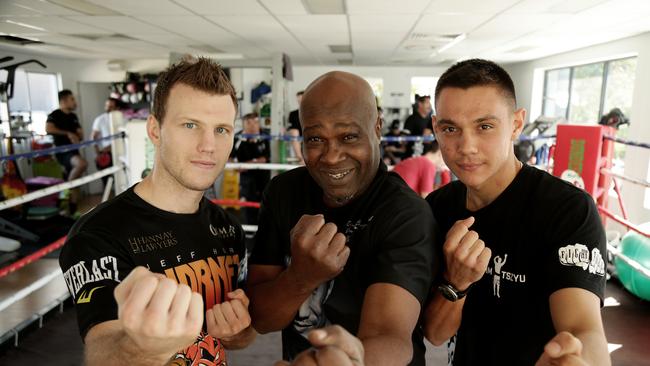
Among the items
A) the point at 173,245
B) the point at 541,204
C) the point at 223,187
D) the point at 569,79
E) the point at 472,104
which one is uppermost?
the point at 569,79

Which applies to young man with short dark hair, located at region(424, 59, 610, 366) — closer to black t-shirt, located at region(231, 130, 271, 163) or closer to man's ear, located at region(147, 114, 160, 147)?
man's ear, located at region(147, 114, 160, 147)

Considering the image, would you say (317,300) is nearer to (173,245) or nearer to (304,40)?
(173,245)

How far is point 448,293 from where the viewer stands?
39.9 inches

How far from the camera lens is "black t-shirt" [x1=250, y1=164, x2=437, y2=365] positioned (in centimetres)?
94

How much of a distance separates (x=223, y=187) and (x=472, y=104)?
5790mm

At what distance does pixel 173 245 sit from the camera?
1.17 metres

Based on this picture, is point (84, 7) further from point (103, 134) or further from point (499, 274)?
point (499, 274)

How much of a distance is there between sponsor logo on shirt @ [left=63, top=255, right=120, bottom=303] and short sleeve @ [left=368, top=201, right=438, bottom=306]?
0.59 meters

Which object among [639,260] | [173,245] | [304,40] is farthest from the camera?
[304,40]

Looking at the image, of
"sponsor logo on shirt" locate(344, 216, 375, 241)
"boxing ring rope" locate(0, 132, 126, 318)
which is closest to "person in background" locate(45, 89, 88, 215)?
"boxing ring rope" locate(0, 132, 126, 318)

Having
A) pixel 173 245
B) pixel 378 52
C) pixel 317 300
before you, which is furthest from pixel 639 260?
pixel 378 52

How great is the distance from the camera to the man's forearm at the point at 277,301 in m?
0.94

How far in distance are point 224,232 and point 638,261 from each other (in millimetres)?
3495

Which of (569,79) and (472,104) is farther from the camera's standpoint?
(569,79)
